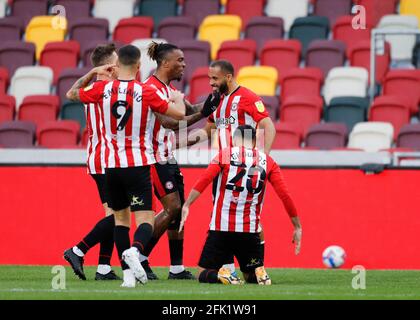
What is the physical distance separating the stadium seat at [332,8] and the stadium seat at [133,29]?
8.27ft

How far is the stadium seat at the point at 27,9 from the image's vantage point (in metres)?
Result: 18.4

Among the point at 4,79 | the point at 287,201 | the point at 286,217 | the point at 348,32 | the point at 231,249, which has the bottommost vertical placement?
the point at 231,249

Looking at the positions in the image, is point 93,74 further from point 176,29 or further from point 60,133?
point 176,29

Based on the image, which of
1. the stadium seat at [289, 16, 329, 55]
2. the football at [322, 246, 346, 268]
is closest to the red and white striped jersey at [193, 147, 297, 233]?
the football at [322, 246, 346, 268]

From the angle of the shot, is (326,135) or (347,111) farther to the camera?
(347,111)

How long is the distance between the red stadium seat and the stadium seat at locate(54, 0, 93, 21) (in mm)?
2554

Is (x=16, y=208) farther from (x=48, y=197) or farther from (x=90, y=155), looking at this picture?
(x=90, y=155)

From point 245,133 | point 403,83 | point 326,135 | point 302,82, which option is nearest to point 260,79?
point 302,82

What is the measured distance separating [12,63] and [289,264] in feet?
21.8

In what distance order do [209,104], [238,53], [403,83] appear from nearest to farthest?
[209,104]
[403,83]
[238,53]

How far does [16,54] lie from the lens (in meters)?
17.2

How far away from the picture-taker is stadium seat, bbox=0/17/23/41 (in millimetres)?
17812

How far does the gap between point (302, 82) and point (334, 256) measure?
4149 mm

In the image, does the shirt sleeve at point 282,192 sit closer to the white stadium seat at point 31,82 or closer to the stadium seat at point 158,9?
the white stadium seat at point 31,82
